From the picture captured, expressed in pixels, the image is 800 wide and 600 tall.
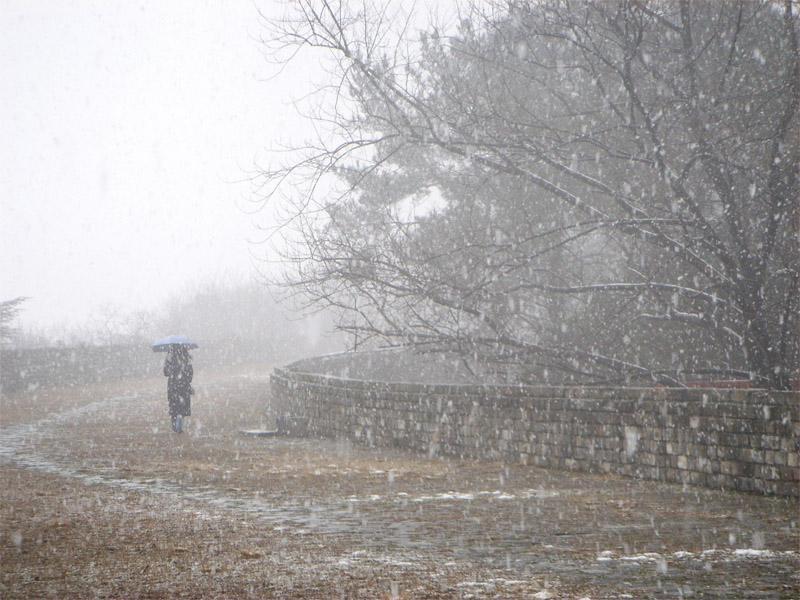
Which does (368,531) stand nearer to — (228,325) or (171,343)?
(171,343)

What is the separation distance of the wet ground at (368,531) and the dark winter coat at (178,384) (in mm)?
3697

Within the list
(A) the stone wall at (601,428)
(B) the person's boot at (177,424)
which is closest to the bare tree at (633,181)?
(A) the stone wall at (601,428)

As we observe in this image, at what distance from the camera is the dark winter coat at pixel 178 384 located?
1655 centimetres

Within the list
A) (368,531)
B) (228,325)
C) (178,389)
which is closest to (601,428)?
(368,531)

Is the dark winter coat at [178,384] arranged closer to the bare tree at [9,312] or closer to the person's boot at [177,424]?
the person's boot at [177,424]

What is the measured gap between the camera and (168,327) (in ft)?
263

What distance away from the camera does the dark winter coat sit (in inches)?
651

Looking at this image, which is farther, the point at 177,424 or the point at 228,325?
the point at 228,325

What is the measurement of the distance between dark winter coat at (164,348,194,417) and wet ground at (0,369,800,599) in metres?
3.70

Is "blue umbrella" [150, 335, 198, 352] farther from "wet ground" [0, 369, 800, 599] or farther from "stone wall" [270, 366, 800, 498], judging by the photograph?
"wet ground" [0, 369, 800, 599]

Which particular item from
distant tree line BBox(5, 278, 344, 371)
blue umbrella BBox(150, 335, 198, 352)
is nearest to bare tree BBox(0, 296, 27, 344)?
distant tree line BBox(5, 278, 344, 371)

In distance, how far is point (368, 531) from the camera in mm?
6992

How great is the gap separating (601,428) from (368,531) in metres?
4.73

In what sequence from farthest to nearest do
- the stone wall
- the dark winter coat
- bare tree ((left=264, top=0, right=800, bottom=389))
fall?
the dark winter coat, bare tree ((left=264, top=0, right=800, bottom=389)), the stone wall
